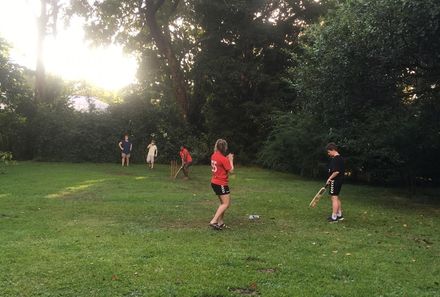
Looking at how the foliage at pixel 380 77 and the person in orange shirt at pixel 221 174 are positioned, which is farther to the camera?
the foliage at pixel 380 77

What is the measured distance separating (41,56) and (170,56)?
10223mm

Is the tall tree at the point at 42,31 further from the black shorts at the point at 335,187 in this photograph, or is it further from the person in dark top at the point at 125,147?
the black shorts at the point at 335,187

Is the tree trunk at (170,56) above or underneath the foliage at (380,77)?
above

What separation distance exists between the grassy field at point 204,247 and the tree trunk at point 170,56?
20.2 metres

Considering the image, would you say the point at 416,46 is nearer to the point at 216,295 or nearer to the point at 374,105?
the point at 374,105

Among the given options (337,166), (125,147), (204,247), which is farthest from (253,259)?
(125,147)

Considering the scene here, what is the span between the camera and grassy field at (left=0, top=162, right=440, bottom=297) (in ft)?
22.3

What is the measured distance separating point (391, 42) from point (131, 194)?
29.5ft

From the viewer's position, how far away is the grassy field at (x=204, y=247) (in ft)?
22.3

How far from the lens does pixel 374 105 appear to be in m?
15.1

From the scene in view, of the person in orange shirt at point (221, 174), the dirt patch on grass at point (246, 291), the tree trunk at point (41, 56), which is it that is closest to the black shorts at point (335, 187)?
the person in orange shirt at point (221, 174)

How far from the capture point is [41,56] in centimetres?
3809

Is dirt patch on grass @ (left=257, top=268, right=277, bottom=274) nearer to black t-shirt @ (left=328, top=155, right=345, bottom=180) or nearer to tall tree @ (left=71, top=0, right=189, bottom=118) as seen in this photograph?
black t-shirt @ (left=328, top=155, right=345, bottom=180)

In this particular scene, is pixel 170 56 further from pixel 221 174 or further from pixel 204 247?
pixel 204 247
